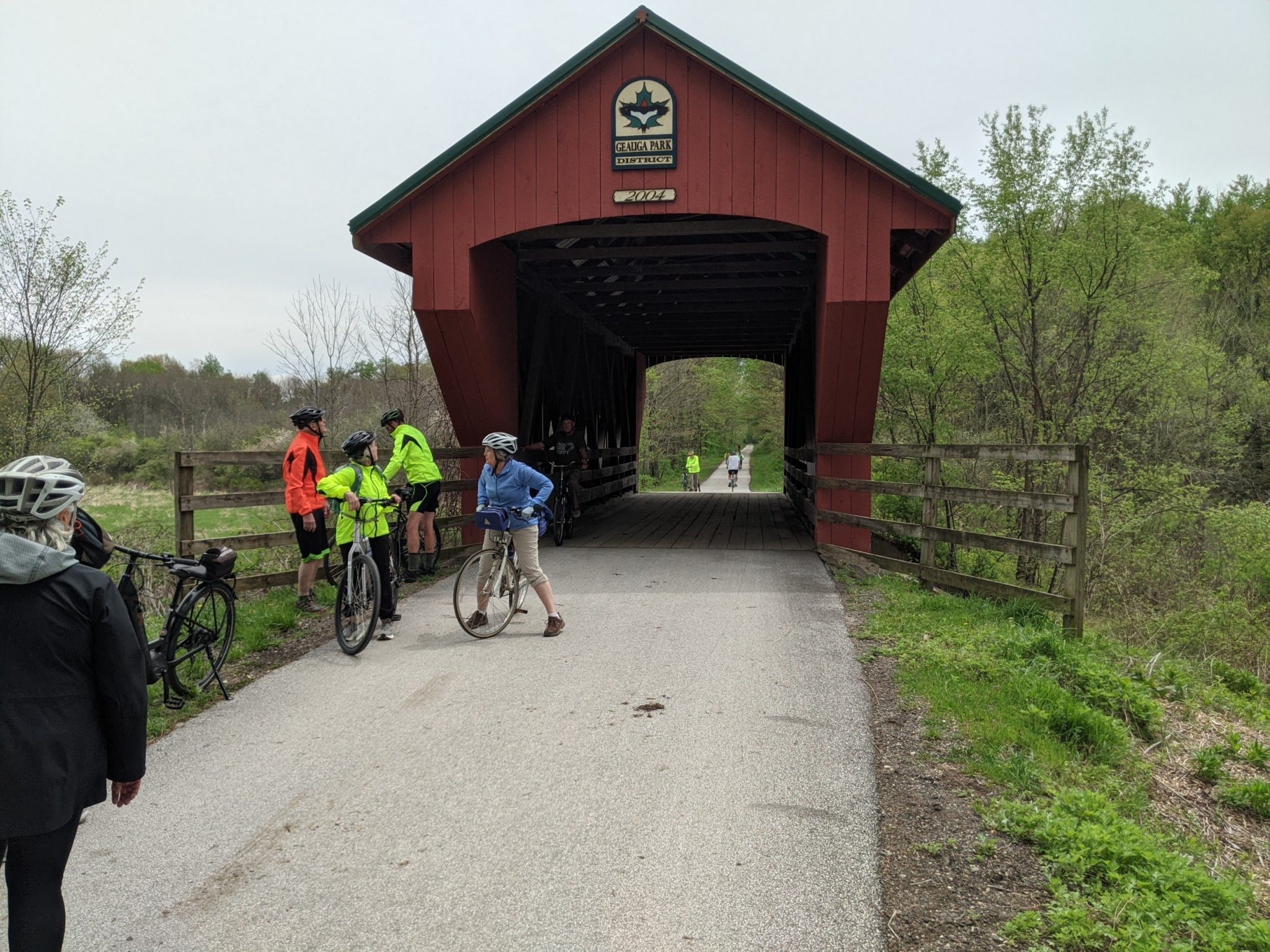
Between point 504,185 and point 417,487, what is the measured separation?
3.19 meters

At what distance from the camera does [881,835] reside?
3.22m

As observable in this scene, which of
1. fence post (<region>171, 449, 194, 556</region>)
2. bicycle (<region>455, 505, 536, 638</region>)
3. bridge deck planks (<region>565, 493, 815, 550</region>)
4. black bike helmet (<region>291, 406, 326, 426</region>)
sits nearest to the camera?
bicycle (<region>455, 505, 536, 638</region>)

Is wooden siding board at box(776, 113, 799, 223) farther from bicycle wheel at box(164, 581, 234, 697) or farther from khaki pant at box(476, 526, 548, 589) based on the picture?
bicycle wheel at box(164, 581, 234, 697)

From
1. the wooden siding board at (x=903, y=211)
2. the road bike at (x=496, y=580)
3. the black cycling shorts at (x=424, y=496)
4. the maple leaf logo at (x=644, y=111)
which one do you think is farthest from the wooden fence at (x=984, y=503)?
the black cycling shorts at (x=424, y=496)

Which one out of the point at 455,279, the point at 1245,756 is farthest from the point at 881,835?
the point at 455,279

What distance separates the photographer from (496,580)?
6191 millimetres

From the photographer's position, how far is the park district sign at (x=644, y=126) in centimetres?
862

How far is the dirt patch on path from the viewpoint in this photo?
266 centimetres

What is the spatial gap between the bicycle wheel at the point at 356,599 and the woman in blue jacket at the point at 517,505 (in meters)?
0.71

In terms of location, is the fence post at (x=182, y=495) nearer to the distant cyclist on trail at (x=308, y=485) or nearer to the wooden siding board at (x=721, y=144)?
the distant cyclist on trail at (x=308, y=485)

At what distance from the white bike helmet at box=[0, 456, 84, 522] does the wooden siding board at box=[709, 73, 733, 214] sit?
7224 mm

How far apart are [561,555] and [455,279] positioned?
315cm

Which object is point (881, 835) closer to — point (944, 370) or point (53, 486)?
point (53, 486)

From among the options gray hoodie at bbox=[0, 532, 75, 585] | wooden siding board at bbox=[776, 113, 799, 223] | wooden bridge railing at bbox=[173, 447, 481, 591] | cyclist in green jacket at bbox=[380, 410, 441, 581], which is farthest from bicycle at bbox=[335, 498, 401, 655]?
wooden siding board at bbox=[776, 113, 799, 223]
